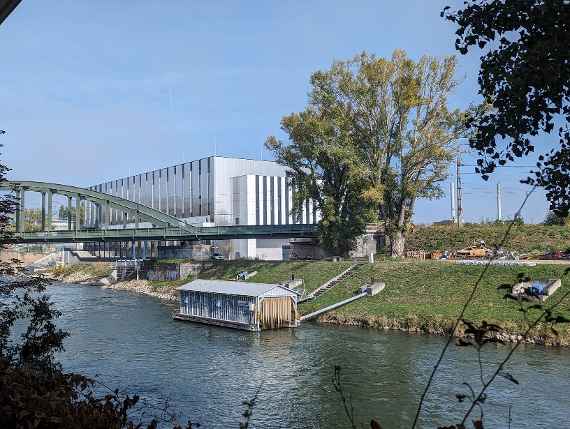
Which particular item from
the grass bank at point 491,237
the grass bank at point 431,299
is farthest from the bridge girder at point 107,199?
the grass bank at point 431,299

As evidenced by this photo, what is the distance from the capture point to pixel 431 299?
47.6 meters

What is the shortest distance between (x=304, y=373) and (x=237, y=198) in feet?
253

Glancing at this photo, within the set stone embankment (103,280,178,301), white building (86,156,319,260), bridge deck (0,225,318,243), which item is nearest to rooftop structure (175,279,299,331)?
stone embankment (103,280,178,301)

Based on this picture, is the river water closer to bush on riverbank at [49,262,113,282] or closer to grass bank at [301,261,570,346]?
grass bank at [301,261,570,346]

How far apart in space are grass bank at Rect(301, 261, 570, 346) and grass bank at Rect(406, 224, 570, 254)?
1295 cm

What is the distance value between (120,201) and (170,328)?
73865mm

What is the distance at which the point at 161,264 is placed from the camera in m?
90.4

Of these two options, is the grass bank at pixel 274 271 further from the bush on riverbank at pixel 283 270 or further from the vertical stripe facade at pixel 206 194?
the vertical stripe facade at pixel 206 194

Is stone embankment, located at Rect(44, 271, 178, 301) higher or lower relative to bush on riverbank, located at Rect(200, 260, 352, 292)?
lower

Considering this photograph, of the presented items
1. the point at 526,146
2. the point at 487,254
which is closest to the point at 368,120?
the point at 487,254

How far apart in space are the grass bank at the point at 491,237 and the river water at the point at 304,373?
28128mm

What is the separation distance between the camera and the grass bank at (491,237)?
62.1 m

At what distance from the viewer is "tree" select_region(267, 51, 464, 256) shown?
5784 cm

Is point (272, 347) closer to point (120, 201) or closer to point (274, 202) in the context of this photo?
point (274, 202)
